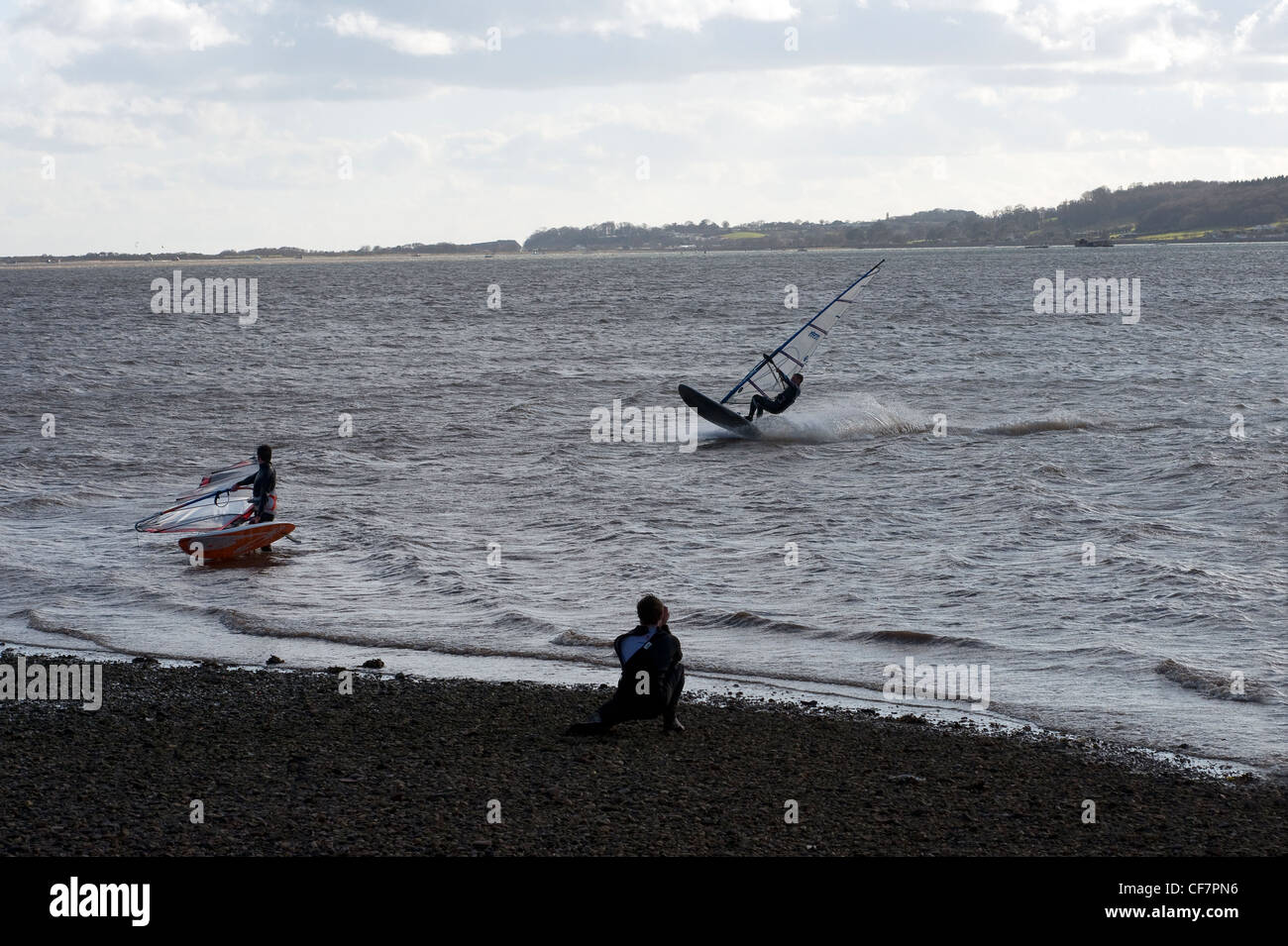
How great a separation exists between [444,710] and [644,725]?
5.15 feet

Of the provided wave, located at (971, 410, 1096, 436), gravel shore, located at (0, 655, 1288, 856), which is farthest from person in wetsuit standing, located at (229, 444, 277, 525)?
wave, located at (971, 410, 1096, 436)

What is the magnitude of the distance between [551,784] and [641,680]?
4.11ft

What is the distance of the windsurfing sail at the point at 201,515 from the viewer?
1698 cm

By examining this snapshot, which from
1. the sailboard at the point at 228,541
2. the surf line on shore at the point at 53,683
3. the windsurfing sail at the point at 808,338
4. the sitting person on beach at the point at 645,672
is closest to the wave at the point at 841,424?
the windsurfing sail at the point at 808,338

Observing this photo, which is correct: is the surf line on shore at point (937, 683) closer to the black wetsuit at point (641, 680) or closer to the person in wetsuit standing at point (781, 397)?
the black wetsuit at point (641, 680)

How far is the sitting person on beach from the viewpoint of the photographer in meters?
8.99

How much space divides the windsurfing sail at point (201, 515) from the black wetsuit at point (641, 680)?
30.3ft

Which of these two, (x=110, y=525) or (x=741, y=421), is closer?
(x=110, y=525)

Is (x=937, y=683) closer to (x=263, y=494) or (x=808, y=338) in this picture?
(x=263, y=494)

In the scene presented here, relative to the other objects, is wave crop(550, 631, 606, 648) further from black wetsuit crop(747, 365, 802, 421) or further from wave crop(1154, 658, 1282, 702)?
black wetsuit crop(747, 365, 802, 421)

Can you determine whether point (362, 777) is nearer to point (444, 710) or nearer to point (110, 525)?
point (444, 710)

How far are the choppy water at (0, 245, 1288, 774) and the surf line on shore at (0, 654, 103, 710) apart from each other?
1098 mm
